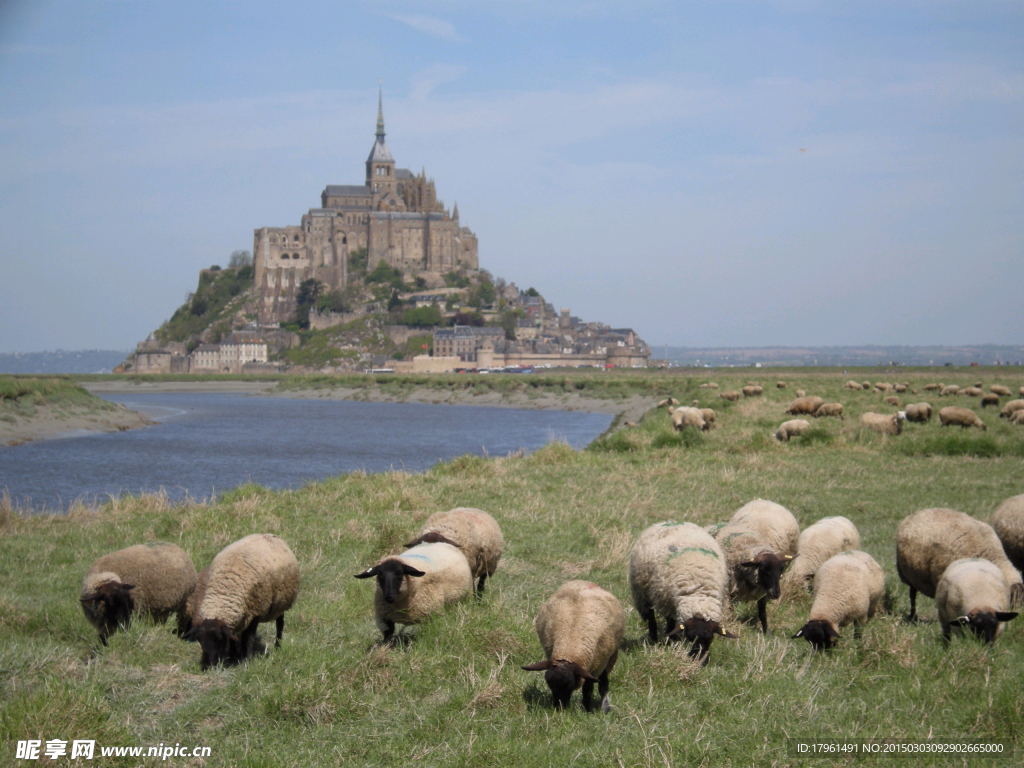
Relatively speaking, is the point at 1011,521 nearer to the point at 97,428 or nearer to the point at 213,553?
the point at 213,553

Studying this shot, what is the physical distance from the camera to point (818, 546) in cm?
754

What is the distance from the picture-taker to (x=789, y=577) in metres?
7.36

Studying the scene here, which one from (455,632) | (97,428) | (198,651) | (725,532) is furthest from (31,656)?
(97,428)

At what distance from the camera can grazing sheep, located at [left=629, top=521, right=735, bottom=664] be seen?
18.4 ft

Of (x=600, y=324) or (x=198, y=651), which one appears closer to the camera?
(x=198, y=651)

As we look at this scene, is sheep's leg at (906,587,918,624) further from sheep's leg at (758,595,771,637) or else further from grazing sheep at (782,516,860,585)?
sheep's leg at (758,595,771,637)

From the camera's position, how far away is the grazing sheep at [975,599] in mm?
5676

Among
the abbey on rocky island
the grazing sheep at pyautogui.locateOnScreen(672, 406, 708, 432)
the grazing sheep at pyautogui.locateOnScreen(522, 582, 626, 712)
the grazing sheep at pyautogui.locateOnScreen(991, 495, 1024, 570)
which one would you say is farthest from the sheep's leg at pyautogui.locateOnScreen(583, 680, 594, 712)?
the abbey on rocky island

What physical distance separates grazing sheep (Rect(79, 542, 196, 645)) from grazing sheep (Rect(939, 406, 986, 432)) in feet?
59.8

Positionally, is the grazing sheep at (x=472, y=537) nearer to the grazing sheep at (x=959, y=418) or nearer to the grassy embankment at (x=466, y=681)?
the grassy embankment at (x=466, y=681)

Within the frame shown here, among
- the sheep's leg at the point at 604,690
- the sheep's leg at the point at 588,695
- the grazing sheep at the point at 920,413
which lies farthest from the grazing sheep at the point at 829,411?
the sheep's leg at the point at 588,695

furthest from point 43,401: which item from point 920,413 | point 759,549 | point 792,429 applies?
point 759,549

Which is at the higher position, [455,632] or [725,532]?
[725,532]

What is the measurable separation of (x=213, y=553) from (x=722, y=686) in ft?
17.6
